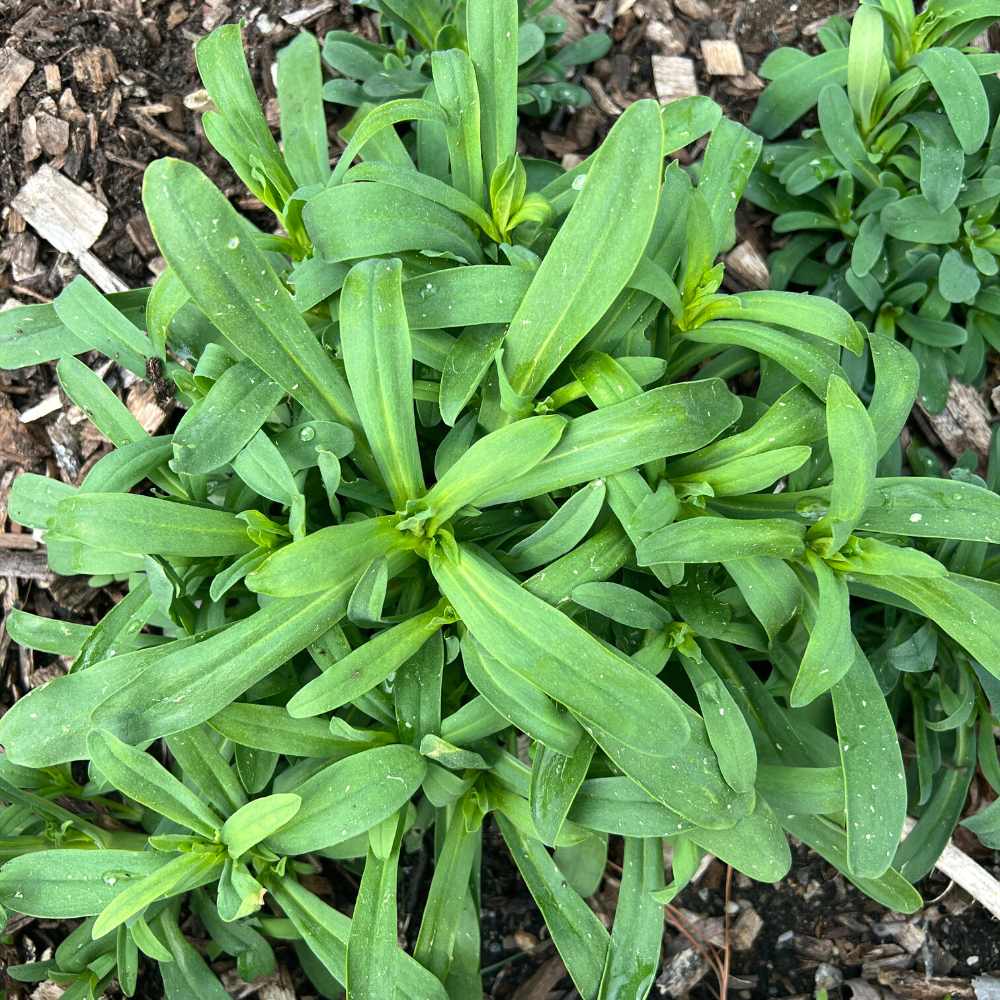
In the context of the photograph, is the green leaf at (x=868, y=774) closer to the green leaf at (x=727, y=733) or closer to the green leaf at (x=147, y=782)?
the green leaf at (x=727, y=733)

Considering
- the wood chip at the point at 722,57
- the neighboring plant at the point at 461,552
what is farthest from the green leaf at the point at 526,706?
the wood chip at the point at 722,57

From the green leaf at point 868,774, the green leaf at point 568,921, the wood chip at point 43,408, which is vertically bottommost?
the green leaf at point 568,921

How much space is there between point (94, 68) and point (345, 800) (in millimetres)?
2169

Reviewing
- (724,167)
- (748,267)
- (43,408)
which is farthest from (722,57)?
(43,408)

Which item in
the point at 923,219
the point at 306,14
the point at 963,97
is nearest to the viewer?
the point at 963,97

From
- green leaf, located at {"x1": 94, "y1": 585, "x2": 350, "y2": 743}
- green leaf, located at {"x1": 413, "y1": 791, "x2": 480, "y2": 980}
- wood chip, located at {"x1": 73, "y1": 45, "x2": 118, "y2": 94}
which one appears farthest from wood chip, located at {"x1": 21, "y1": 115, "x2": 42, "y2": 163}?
green leaf, located at {"x1": 413, "y1": 791, "x2": 480, "y2": 980}

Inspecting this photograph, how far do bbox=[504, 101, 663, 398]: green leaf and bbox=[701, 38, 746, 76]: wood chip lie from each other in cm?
148

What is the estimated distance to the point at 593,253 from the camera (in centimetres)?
163

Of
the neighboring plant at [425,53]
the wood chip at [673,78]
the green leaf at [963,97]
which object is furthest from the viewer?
the wood chip at [673,78]

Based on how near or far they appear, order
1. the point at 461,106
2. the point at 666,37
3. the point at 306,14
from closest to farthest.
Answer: the point at 461,106, the point at 306,14, the point at 666,37

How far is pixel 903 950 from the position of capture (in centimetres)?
249

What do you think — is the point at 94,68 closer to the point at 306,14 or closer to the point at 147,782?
the point at 306,14

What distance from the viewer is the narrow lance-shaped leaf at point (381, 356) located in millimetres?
1622

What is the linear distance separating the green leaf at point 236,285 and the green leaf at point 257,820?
695 millimetres
